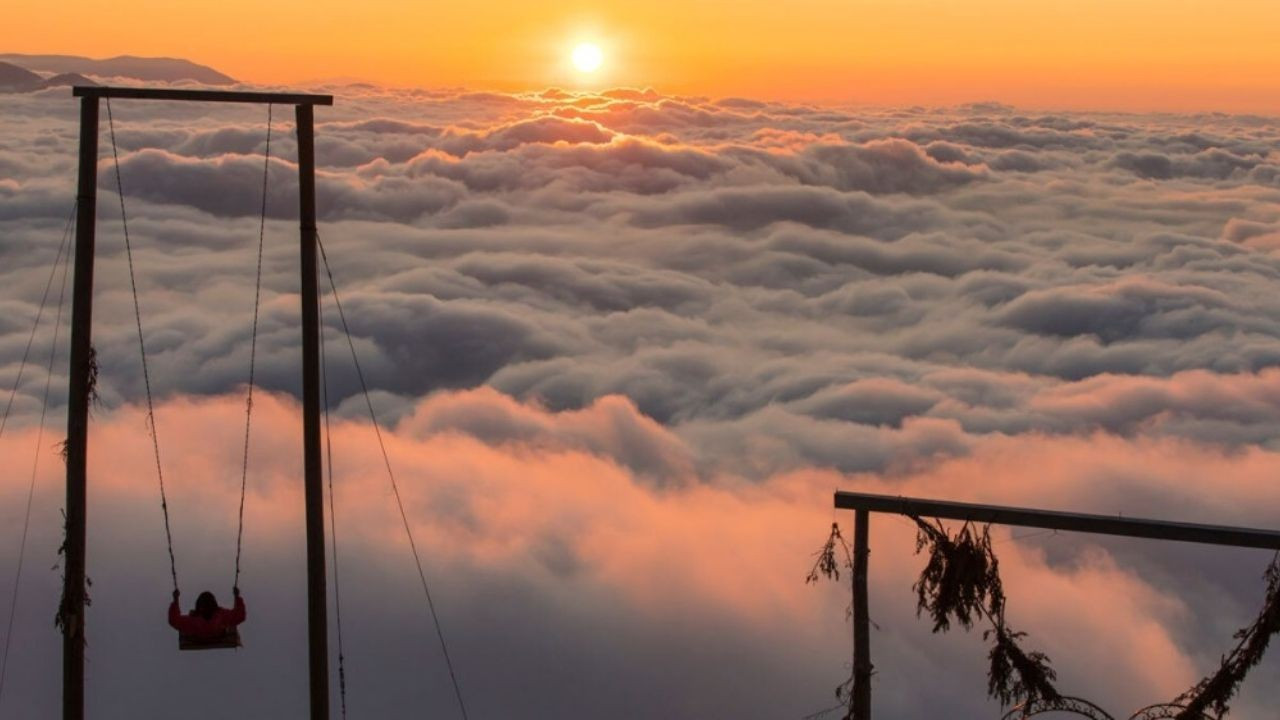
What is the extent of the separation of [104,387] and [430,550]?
5389 cm

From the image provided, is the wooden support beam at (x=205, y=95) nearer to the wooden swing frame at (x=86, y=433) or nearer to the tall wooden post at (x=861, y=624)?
the wooden swing frame at (x=86, y=433)

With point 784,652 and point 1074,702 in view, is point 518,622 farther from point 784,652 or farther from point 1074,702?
point 1074,702

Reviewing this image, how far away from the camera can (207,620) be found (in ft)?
51.8

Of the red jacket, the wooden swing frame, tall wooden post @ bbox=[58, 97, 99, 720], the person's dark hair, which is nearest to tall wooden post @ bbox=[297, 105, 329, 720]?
the wooden swing frame

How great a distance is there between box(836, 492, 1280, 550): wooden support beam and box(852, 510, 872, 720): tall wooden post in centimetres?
28

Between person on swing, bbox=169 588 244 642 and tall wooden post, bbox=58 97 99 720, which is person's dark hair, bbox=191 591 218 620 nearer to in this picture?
person on swing, bbox=169 588 244 642

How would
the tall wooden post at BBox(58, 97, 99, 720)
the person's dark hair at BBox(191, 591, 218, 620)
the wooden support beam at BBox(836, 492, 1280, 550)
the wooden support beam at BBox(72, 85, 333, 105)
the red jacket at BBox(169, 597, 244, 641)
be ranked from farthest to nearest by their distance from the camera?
the person's dark hair at BBox(191, 591, 218, 620)
the red jacket at BBox(169, 597, 244, 641)
the tall wooden post at BBox(58, 97, 99, 720)
the wooden support beam at BBox(72, 85, 333, 105)
the wooden support beam at BBox(836, 492, 1280, 550)

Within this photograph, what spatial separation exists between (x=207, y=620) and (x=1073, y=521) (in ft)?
30.8

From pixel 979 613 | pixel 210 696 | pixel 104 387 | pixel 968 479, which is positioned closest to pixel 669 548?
pixel 968 479

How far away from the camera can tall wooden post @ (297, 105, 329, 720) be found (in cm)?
1549

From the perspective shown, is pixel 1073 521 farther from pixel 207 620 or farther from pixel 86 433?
pixel 86 433

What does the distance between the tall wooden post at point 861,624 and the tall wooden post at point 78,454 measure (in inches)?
332

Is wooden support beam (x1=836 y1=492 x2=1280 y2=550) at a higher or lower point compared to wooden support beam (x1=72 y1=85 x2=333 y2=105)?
lower

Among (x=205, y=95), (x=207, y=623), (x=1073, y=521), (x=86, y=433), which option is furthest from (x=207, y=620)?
(x=1073, y=521)
